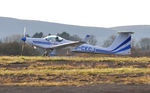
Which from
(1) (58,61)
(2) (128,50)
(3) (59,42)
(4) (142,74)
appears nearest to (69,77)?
(4) (142,74)

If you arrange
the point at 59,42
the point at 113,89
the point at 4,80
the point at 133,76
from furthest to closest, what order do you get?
the point at 59,42
the point at 133,76
the point at 4,80
the point at 113,89

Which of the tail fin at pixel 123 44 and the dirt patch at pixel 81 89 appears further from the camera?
the tail fin at pixel 123 44

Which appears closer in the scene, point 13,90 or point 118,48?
point 13,90

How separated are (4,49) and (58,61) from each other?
76.8ft

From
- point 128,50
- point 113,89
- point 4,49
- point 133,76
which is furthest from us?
point 4,49

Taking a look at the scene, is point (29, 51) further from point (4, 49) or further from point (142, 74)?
point (142, 74)

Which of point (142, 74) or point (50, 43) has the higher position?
point (50, 43)

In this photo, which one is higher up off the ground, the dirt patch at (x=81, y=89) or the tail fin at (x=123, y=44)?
the tail fin at (x=123, y=44)

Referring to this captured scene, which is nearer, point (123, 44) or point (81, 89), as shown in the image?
point (81, 89)

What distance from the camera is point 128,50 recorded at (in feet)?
151

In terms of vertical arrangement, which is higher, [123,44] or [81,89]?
[123,44]

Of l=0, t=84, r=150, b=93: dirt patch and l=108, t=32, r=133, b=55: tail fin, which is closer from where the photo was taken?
l=0, t=84, r=150, b=93: dirt patch

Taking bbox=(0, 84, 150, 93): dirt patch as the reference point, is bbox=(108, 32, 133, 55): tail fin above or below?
above

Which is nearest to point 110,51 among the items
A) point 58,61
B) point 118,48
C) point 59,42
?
point 118,48
